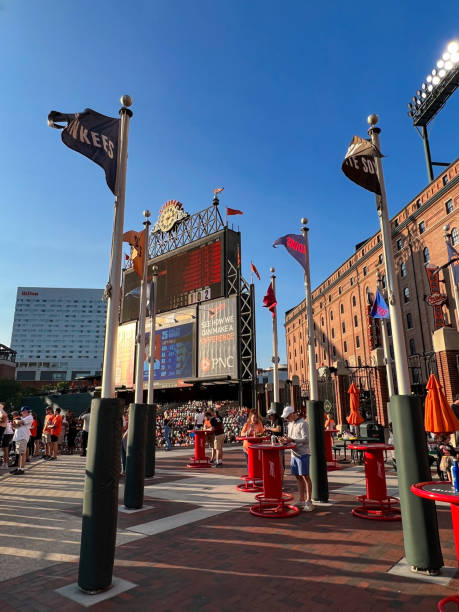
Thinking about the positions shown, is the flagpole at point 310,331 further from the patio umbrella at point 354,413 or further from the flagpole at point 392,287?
the patio umbrella at point 354,413

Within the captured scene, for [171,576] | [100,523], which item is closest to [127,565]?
[171,576]

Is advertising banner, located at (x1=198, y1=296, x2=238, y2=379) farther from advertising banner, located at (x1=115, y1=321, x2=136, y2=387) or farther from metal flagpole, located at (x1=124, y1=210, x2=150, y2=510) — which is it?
metal flagpole, located at (x1=124, y1=210, x2=150, y2=510)

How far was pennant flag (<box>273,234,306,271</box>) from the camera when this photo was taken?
10.1 metres

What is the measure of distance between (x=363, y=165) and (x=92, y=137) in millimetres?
4157

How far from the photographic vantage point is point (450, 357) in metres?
15.4

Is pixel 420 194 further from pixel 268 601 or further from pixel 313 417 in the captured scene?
pixel 268 601

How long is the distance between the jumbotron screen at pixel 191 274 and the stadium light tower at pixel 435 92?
26.3 m

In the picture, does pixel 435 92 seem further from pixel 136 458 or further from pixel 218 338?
pixel 136 458

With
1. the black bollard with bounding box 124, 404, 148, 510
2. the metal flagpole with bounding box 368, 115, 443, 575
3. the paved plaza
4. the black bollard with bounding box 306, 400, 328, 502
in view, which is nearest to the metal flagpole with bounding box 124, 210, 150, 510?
Answer: the black bollard with bounding box 124, 404, 148, 510

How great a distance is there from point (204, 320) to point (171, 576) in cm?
2708

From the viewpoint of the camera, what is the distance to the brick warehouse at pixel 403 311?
66.8 feet

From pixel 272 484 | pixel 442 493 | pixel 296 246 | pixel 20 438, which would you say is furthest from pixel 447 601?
pixel 20 438

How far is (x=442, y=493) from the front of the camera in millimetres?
4047

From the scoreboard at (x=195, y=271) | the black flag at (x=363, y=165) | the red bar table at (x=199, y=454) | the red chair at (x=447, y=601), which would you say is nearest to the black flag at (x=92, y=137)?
the black flag at (x=363, y=165)
